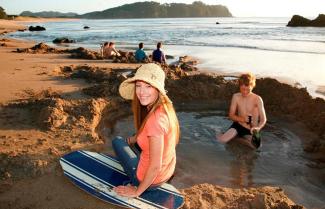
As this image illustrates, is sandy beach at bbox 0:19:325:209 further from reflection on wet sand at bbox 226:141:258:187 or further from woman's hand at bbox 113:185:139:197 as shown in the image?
reflection on wet sand at bbox 226:141:258:187

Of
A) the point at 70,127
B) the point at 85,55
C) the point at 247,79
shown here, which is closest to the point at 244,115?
the point at 247,79

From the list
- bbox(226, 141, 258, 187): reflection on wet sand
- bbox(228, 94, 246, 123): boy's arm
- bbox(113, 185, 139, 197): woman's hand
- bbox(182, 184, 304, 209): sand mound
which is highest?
bbox(228, 94, 246, 123): boy's arm

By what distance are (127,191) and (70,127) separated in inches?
108

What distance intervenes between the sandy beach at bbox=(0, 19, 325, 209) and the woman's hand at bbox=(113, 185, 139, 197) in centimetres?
23

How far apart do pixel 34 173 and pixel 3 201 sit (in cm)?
60

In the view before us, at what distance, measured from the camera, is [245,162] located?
19.1ft

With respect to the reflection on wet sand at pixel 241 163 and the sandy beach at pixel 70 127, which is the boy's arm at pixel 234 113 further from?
the sandy beach at pixel 70 127

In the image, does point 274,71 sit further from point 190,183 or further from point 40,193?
point 40,193

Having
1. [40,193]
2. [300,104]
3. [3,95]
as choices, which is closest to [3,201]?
[40,193]

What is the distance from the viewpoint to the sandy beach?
4.05 m

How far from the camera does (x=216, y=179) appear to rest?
201 inches

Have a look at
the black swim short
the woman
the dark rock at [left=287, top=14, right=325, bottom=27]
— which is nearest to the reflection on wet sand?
the black swim short

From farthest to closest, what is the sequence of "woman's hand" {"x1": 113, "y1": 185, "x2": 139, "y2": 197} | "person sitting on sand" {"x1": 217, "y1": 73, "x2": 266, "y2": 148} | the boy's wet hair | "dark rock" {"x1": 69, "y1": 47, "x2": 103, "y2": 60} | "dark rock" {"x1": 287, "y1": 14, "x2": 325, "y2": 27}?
"dark rock" {"x1": 287, "y1": 14, "x2": 325, "y2": 27} → "dark rock" {"x1": 69, "y1": 47, "x2": 103, "y2": 60} → "person sitting on sand" {"x1": 217, "y1": 73, "x2": 266, "y2": 148} → the boy's wet hair → "woman's hand" {"x1": 113, "y1": 185, "x2": 139, "y2": 197}

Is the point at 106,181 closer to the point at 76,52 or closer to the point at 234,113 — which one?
the point at 234,113
